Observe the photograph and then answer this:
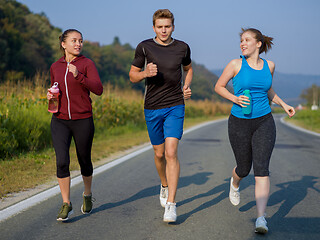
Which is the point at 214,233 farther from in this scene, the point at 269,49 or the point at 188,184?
the point at 188,184

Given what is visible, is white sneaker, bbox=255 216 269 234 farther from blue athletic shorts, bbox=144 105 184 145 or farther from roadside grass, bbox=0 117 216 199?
Result: roadside grass, bbox=0 117 216 199

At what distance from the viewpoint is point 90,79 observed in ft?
13.8

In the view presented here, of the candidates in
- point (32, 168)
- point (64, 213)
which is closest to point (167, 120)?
point (64, 213)

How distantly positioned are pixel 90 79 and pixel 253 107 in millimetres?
1669

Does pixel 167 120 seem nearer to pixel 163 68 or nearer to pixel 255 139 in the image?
pixel 163 68

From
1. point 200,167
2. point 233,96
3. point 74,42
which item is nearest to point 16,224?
point 74,42

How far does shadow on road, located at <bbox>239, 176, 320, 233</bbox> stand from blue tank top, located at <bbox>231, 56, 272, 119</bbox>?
3.69 feet

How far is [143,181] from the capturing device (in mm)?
6461

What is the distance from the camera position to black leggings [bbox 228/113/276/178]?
13.3ft

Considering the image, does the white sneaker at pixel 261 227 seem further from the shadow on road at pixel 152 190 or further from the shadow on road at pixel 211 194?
the shadow on road at pixel 152 190

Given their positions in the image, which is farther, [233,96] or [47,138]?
[47,138]

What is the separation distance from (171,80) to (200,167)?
381 cm

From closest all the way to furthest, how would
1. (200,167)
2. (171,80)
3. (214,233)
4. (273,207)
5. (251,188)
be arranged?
1. (214,233)
2. (171,80)
3. (273,207)
4. (251,188)
5. (200,167)

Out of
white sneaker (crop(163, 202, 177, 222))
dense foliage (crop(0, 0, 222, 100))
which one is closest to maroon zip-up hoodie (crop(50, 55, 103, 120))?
white sneaker (crop(163, 202, 177, 222))
